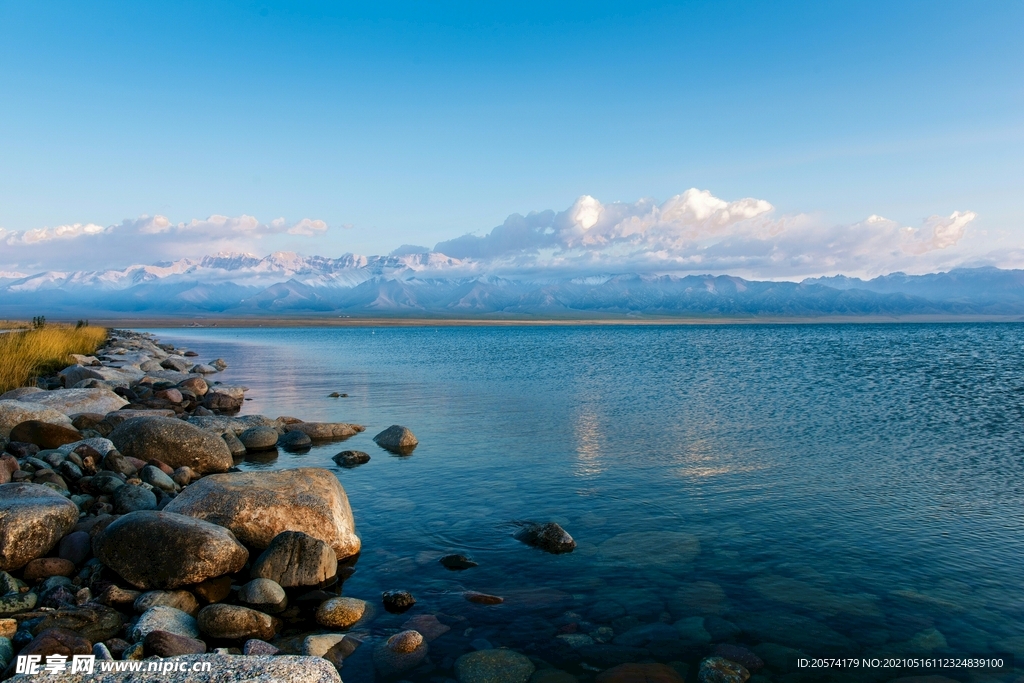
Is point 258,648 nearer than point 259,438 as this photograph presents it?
Yes

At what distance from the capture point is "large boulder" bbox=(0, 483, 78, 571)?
10.1 m

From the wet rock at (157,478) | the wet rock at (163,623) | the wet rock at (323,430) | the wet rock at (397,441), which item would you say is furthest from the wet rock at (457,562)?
the wet rock at (323,430)

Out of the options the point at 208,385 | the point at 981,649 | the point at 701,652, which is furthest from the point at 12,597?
the point at 208,385

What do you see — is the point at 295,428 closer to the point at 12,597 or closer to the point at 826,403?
the point at 12,597

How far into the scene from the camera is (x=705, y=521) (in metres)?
14.1

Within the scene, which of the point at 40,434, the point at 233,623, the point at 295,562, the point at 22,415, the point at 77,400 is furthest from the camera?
the point at 77,400

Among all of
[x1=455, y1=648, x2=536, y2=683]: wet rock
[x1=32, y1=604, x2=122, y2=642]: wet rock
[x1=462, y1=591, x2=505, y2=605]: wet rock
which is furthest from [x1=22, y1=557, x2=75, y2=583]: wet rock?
[x1=455, y1=648, x2=536, y2=683]: wet rock

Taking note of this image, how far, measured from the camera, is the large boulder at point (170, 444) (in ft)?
54.7

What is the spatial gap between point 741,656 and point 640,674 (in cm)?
152

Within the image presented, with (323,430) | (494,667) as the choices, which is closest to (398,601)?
(494,667)

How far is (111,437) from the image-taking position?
17.2 metres

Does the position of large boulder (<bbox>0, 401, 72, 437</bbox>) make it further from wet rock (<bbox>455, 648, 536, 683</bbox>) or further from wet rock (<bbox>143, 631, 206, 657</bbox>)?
wet rock (<bbox>455, 648, 536, 683</bbox>)

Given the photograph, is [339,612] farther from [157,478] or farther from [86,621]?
[157,478]

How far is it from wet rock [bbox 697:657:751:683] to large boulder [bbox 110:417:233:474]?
13.7 m
